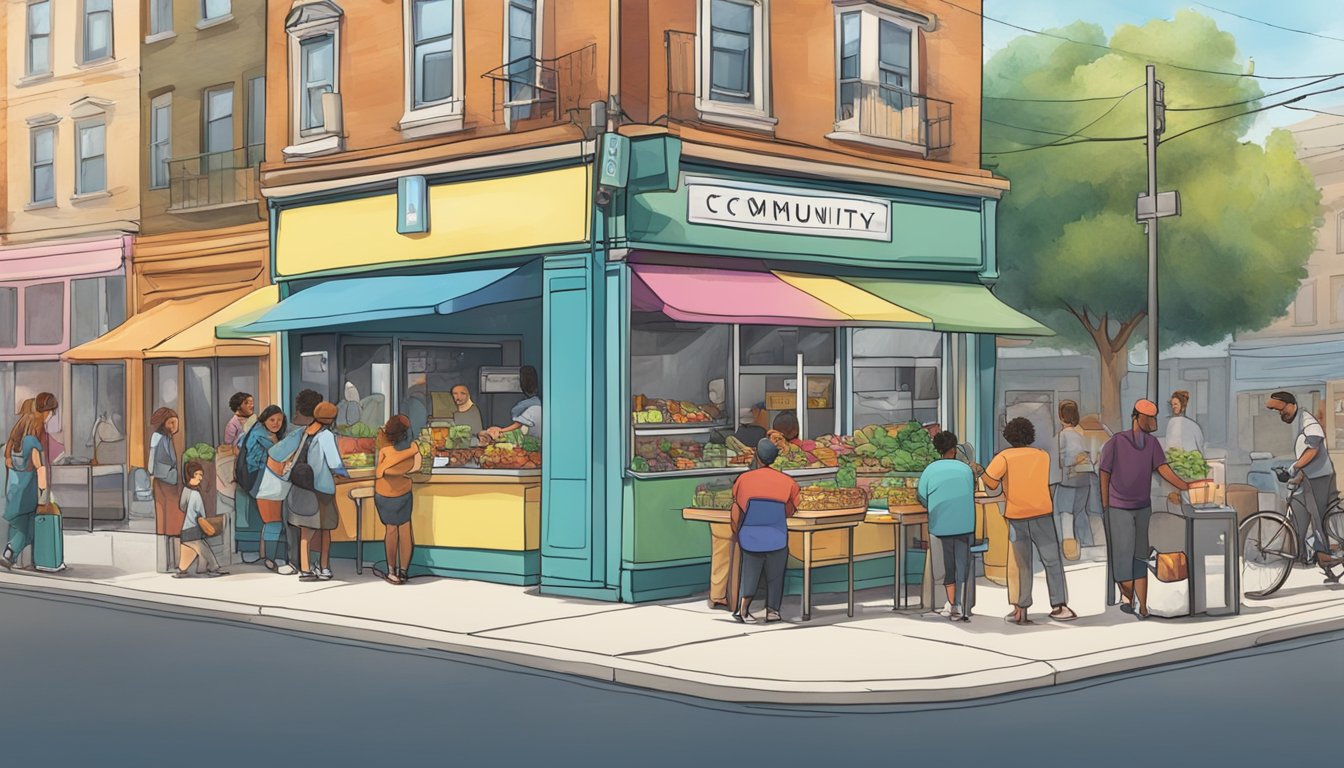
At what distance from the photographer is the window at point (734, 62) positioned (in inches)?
613

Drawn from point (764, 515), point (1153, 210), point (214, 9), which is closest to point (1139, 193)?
point (1153, 210)

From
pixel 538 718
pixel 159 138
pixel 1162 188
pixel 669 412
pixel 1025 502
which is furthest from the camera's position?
pixel 1162 188

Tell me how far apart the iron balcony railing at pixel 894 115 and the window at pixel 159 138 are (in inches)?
511

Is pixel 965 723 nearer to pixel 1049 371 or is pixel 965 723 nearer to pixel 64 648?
pixel 64 648

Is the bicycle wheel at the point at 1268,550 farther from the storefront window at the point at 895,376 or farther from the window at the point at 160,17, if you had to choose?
the window at the point at 160,17

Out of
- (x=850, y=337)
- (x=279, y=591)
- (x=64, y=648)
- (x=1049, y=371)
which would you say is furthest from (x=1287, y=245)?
(x=64, y=648)

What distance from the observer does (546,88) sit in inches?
603

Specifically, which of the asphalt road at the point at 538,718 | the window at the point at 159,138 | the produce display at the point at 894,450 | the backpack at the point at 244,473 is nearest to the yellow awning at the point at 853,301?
the produce display at the point at 894,450

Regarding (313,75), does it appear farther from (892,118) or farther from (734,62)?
(892,118)

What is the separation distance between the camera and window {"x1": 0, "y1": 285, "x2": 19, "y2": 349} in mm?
28609

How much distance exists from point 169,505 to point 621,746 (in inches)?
387

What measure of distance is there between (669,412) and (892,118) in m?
4.88

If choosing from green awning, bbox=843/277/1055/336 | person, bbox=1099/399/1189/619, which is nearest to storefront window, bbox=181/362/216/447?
green awning, bbox=843/277/1055/336

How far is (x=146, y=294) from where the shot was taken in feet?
82.0
